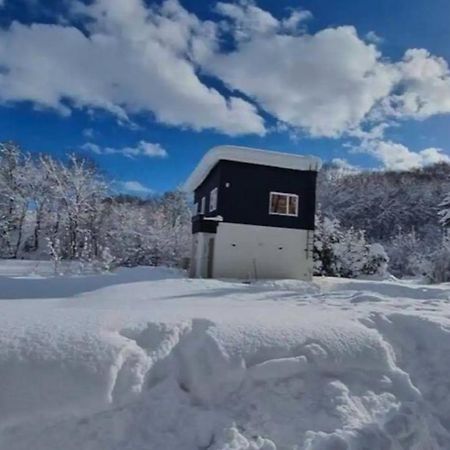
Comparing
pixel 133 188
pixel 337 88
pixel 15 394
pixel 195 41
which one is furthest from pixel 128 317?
pixel 133 188

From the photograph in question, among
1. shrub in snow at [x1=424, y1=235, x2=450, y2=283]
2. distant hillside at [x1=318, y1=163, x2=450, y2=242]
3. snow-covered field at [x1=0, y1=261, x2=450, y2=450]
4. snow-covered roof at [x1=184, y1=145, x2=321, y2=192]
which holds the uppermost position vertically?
distant hillside at [x1=318, y1=163, x2=450, y2=242]

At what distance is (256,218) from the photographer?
1547 centimetres

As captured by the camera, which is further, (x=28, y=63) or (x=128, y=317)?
(x=28, y=63)

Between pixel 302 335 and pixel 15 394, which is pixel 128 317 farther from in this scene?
pixel 302 335

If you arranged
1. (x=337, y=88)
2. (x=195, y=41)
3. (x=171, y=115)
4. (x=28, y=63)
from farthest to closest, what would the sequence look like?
(x=171, y=115) → (x=337, y=88) → (x=28, y=63) → (x=195, y=41)

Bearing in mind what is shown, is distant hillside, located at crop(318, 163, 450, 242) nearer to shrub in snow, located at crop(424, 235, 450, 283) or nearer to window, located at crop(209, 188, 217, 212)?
shrub in snow, located at crop(424, 235, 450, 283)

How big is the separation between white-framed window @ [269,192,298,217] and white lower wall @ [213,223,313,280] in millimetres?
678

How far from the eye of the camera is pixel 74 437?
2541 mm

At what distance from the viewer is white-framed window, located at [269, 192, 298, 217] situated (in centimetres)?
1571

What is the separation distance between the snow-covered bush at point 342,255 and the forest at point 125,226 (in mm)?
49

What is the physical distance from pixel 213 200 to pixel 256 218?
2041mm

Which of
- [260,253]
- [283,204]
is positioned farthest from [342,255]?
[260,253]

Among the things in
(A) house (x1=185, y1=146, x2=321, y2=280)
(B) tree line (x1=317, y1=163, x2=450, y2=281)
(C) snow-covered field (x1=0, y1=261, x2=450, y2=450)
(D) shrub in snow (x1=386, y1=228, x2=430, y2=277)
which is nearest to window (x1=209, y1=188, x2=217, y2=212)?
(A) house (x1=185, y1=146, x2=321, y2=280)

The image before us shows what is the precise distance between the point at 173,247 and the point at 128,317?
2149cm
